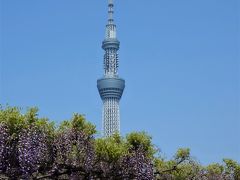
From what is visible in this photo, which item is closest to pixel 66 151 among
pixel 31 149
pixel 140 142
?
pixel 31 149

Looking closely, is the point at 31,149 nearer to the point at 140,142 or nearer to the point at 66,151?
the point at 66,151

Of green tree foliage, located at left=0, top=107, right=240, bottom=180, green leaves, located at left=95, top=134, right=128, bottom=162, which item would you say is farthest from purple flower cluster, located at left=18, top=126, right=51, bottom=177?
green leaves, located at left=95, top=134, right=128, bottom=162

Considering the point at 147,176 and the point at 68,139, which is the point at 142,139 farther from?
the point at 68,139

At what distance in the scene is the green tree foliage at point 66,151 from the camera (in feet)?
63.7

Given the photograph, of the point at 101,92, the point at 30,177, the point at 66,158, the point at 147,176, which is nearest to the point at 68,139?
the point at 66,158

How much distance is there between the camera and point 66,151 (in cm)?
2062

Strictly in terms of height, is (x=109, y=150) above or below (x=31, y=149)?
above

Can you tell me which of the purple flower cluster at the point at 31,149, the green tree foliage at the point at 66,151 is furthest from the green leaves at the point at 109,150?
the purple flower cluster at the point at 31,149

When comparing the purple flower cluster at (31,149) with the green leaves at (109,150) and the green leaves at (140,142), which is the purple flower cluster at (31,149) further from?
the green leaves at (140,142)

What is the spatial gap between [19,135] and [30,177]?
4.96ft

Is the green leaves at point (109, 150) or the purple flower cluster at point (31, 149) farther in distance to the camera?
the green leaves at point (109, 150)

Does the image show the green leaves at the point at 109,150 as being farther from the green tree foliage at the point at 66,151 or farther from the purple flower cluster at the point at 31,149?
the purple flower cluster at the point at 31,149

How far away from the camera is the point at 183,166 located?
26.3 meters

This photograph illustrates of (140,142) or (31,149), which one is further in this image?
(140,142)
